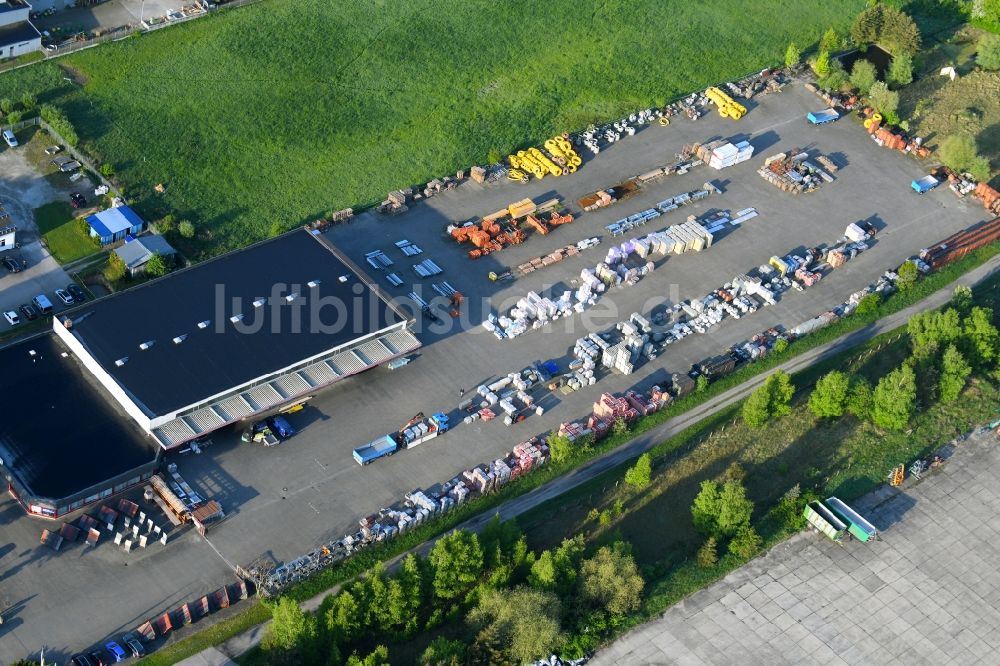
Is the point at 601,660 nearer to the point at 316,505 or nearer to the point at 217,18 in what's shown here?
the point at 316,505

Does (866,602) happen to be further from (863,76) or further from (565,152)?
(863,76)

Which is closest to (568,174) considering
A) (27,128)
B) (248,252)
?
(248,252)

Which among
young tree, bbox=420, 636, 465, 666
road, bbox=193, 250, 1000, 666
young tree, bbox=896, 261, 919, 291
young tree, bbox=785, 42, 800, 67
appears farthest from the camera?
young tree, bbox=785, 42, 800, 67

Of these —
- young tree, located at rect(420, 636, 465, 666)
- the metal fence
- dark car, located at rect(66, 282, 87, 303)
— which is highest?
the metal fence

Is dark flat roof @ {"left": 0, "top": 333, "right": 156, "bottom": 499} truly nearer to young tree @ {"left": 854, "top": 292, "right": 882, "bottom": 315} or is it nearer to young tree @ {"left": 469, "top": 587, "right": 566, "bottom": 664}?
young tree @ {"left": 469, "top": 587, "right": 566, "bottom": 664}

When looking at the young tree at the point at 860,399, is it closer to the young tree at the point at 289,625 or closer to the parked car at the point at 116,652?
the young tree at the point at 289,625

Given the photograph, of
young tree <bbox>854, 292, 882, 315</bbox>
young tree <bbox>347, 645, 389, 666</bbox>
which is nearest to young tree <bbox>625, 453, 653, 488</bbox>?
young tree <bbox>347, 645, 389, 666</bbox>

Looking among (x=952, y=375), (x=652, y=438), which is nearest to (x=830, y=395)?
(x=952, y=375)
